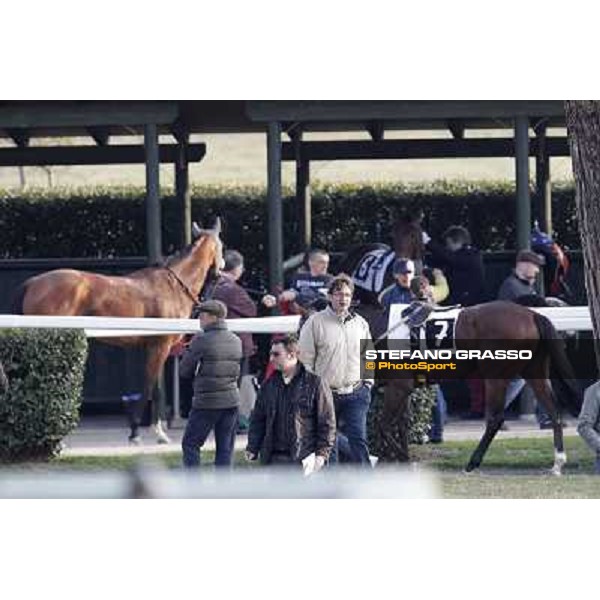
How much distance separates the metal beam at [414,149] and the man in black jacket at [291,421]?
477cm

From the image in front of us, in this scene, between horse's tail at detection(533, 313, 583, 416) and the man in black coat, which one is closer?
horse's tail at detection(533, 313, 583, 416)

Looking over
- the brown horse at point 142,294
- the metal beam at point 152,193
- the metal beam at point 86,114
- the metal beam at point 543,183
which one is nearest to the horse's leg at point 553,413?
the brown horse at point 142,294

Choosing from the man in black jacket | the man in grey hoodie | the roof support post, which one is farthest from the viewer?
the roof support post

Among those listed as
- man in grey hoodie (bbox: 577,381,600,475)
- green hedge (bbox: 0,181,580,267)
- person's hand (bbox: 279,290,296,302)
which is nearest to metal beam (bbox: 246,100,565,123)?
person's hand (bbox: 279,290,296,302)

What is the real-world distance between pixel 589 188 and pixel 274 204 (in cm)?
548

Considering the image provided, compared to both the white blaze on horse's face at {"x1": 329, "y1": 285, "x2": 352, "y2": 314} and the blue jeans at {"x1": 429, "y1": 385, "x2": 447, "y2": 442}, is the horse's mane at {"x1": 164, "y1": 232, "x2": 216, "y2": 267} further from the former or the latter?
the blue jeans at {"x1": 429, "y1": 385, "x2": 447, "y2": 442}

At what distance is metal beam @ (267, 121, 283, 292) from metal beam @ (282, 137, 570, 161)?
1776mm

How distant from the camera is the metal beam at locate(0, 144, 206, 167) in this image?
1622cm

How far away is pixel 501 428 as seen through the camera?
46.1 ft

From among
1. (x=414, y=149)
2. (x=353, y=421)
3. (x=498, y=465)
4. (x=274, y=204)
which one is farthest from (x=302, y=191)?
(x=353, y=421)

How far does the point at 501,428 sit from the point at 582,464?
65cm

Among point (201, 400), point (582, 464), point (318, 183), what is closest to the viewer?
point (201, 400)
